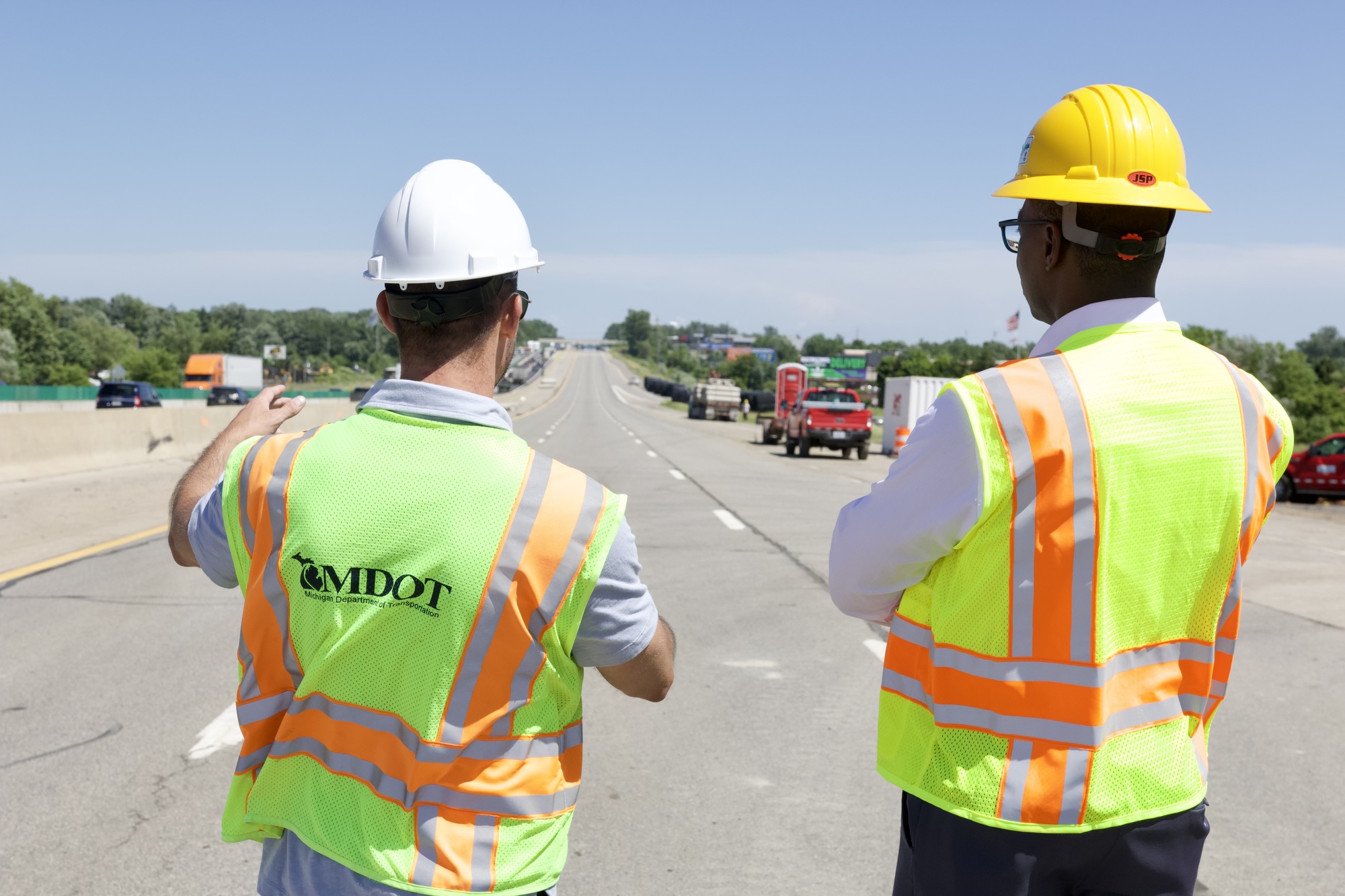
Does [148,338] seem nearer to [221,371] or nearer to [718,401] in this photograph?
[221,371]

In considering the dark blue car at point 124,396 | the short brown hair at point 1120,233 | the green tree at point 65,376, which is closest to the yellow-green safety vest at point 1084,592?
the short brown hair at point 1120,233

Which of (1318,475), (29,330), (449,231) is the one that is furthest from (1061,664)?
(29,330)

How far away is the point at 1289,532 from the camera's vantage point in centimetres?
Result: 1697

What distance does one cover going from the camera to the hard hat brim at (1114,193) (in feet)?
7.23

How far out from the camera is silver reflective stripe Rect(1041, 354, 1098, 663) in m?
1.98

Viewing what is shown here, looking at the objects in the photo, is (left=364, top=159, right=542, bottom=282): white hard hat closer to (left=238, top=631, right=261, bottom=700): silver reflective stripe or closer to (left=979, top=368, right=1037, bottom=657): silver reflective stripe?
(left=238, top=631, right=261, bottom=700): silver reflective stripe

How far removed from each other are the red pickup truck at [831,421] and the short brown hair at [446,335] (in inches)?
1166

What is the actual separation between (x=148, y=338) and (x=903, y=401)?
161 metres

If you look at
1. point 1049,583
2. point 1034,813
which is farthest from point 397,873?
point 1049,583

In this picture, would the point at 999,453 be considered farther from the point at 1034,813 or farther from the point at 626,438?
the point at 626,438

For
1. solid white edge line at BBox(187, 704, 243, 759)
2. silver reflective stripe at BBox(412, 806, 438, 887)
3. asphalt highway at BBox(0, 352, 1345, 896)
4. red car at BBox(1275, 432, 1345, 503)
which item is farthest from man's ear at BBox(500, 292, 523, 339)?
red car at BBox(1275, 432, 1345, 503)

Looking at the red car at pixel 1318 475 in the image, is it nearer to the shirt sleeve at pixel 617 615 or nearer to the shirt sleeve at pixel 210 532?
the shirt sleeve at pixel 617 615

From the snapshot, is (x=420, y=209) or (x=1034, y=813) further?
(x=420, y=209)

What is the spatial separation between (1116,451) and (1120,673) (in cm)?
41
